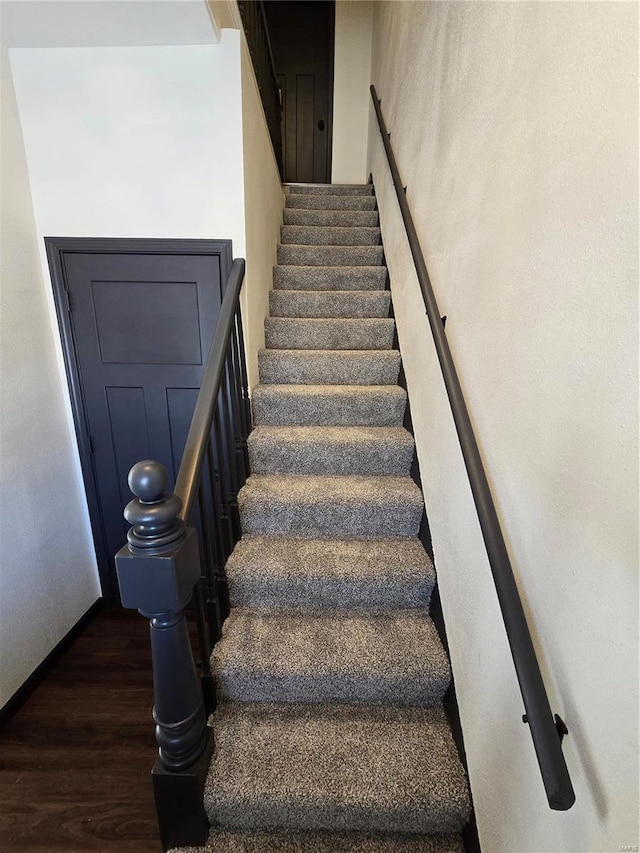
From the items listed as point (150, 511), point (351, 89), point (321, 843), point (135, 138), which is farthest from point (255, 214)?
point (351, 89)

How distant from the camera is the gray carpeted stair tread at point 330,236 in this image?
2.94 m

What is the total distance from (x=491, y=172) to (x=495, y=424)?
0.69 metres

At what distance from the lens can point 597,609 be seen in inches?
25.5

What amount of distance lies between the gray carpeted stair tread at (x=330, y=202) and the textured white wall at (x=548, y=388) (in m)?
Answer: 1.81

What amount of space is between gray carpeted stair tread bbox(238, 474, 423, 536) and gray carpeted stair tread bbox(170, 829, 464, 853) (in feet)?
3.00

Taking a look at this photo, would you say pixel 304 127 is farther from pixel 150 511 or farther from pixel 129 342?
pixel 150 511

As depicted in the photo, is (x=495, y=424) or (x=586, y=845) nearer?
(x=586, y=845)

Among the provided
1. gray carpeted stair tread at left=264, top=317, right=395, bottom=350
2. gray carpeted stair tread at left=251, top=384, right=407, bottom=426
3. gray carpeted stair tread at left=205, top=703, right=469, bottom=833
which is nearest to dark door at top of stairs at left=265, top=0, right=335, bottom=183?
gray carpeted stair tread at left=264, top=317, right=395, bottom=350

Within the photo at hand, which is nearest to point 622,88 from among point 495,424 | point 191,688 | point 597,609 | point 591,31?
point 591,31

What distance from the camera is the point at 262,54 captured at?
2518 millimetres

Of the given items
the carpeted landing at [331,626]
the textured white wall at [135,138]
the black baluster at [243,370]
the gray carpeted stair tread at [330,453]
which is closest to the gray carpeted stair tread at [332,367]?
the carpeted landing at [331,626]

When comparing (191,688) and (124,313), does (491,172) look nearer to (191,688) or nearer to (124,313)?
(191,688)

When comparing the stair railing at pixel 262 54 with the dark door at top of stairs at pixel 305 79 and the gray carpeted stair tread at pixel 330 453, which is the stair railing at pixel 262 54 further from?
the gray carpeted stair tread at pixel 330 453

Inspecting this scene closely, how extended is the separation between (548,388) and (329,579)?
104cm
